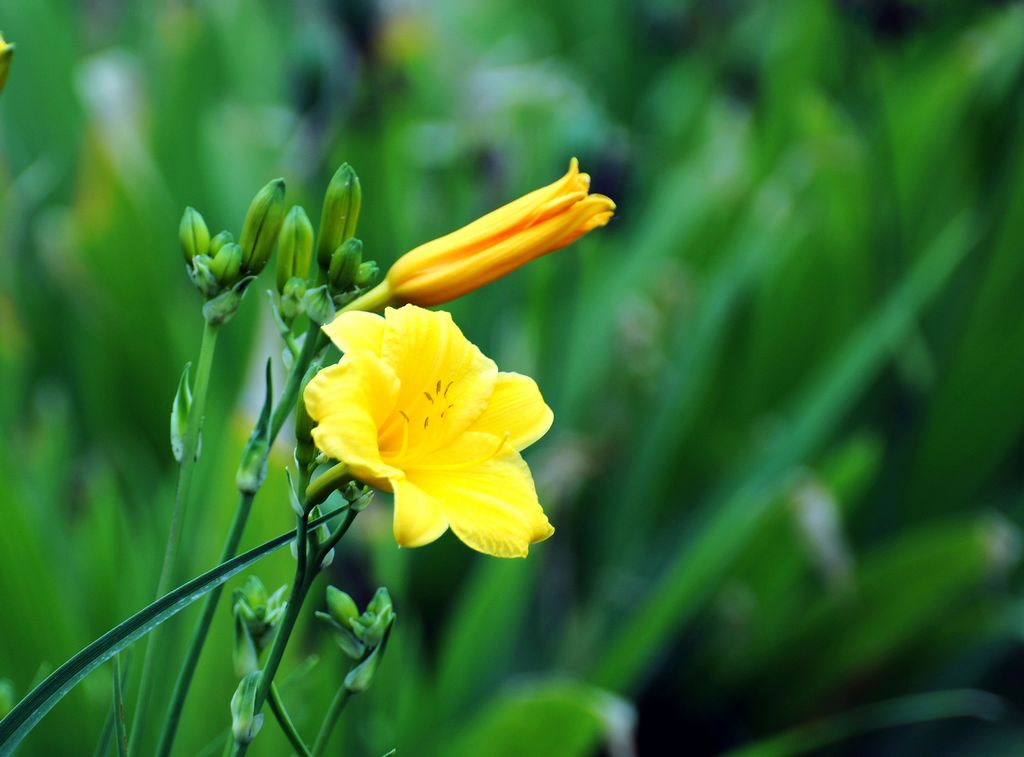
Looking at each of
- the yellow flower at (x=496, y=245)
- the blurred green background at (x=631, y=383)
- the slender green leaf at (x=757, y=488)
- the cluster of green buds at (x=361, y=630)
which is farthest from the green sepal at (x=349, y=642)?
the slender green leaf at (x=757, y=488)

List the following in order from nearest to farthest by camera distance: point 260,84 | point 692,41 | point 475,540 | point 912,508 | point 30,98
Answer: point 475,540 → point 912,508 → point 30,98 → point 260,84 → point 692,41

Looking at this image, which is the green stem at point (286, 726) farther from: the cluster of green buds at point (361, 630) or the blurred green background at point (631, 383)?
the blurred green background at point (631, 383)

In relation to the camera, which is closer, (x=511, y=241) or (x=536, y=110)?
(x=511, y=241)

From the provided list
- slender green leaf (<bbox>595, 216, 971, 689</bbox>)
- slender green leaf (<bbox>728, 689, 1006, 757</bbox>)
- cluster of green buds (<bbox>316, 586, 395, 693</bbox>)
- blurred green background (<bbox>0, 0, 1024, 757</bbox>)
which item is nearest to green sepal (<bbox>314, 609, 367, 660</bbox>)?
cluster of green buds (<bbox>316, 586, 395, 693</bbox>)

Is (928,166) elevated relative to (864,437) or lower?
elevated

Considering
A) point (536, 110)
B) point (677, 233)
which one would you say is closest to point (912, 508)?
point (677, 233)

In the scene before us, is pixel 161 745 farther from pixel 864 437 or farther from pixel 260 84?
pixel 260 84

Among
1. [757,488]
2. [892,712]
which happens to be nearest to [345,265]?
[757,488]
